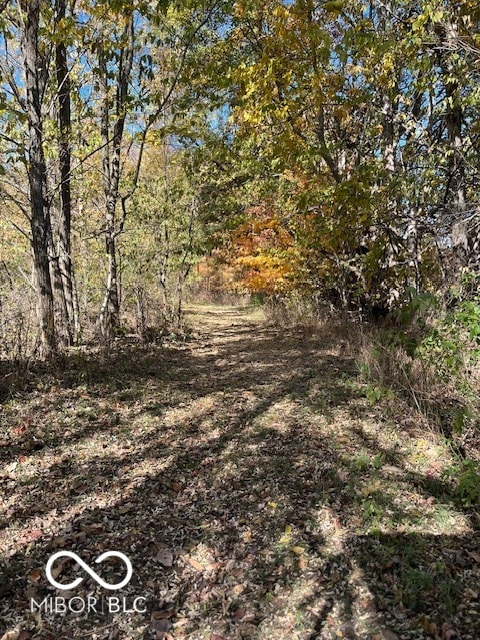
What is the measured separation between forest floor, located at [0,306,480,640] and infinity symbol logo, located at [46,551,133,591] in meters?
0.04

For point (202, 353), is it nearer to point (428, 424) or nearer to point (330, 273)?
point (330, 273)

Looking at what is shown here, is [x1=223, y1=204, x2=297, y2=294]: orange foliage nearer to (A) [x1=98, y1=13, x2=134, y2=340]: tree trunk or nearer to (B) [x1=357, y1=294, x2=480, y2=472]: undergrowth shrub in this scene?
(A) [x1=98, y1=13, x2=134, y2=340]: tree trunk

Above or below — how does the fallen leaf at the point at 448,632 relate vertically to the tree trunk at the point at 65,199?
below

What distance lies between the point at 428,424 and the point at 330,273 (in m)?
6.58

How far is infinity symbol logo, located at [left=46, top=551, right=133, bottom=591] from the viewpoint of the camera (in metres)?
2.71

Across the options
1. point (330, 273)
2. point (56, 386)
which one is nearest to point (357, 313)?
point (330, 273)

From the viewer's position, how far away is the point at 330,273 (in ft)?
35.3

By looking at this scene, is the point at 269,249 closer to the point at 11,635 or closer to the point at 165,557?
the point at 165,557

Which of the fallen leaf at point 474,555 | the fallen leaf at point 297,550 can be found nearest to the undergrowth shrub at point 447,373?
the fallen leaf at point 474,555

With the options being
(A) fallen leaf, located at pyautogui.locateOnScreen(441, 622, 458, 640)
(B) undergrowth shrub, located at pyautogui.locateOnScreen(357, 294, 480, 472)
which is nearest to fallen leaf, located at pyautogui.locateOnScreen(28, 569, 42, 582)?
(A) fallen leaf, located at pyautogui.locateOnScreen(441, 622, 458, 640)

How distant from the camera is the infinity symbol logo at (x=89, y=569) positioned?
8.89 feet

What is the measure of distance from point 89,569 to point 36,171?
204 inches

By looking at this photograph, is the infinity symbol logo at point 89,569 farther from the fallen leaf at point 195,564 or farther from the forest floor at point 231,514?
the fallen leaf at point 195,564

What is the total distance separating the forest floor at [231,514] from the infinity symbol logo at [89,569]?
0.04 metres
